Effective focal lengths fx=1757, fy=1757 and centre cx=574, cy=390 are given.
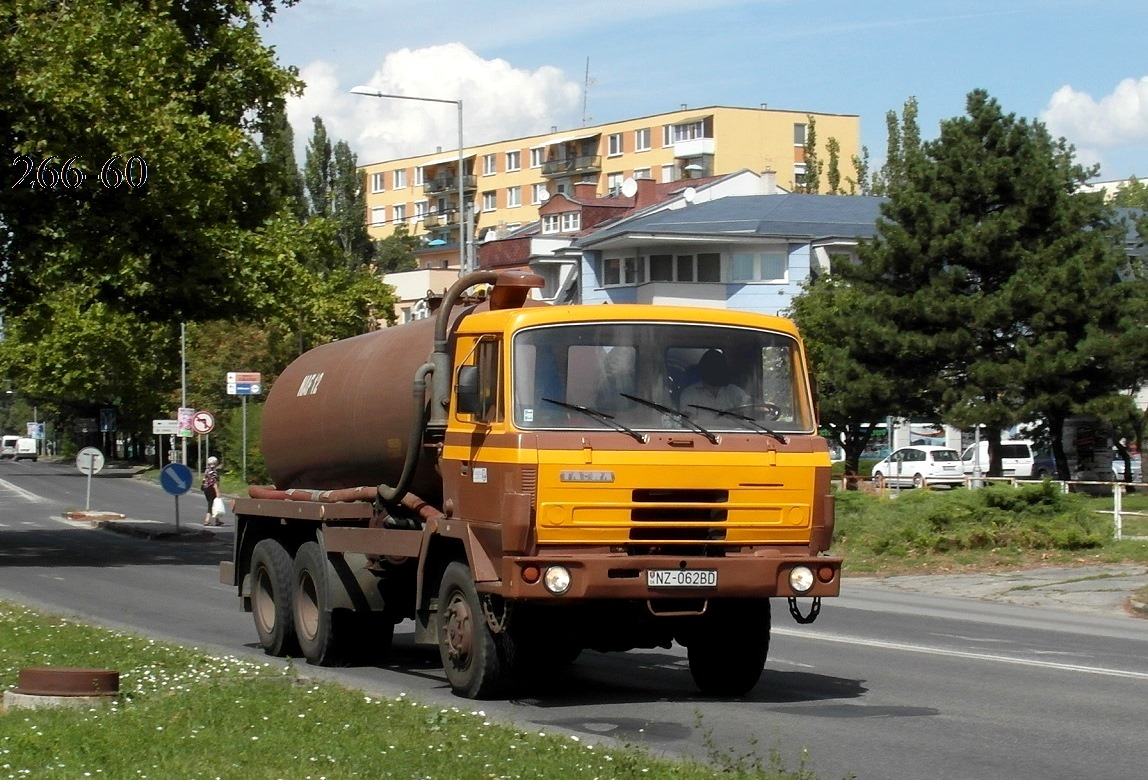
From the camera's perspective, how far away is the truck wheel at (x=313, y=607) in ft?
44.4

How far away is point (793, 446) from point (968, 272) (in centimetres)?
4148

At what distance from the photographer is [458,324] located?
12.0m

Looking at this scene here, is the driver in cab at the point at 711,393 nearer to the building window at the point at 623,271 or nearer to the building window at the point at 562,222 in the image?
the building window at the point at 623,271

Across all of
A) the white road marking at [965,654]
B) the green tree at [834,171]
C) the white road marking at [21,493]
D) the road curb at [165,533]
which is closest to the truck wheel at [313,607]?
the white road marking at [965,654]

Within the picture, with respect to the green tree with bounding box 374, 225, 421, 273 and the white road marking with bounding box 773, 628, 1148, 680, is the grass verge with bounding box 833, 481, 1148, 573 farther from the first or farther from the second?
the green tree with bounding box 374, 225, 421, 273

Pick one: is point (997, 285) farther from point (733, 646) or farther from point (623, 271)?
point (733, 646)

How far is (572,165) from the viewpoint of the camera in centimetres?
13125

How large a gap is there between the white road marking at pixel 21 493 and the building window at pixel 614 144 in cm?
6234

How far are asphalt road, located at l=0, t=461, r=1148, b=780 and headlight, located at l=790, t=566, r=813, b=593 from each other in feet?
2.57

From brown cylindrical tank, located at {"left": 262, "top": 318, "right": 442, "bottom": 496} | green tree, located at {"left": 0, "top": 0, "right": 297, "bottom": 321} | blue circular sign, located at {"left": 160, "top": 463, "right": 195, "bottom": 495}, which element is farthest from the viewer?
blue circular sign, located at {"left": 160, "top": 463, "right": 195, "bottom": 495}

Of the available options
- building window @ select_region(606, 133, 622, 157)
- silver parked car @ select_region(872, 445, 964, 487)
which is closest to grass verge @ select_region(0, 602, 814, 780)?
silver parked car @ select_region(872, 445, 964, 487)

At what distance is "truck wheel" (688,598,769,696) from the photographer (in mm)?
11711

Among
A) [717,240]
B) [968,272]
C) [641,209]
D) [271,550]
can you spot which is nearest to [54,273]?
[271,550]

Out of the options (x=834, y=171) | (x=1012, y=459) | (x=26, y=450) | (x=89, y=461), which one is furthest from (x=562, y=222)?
(x=26, y=450)
